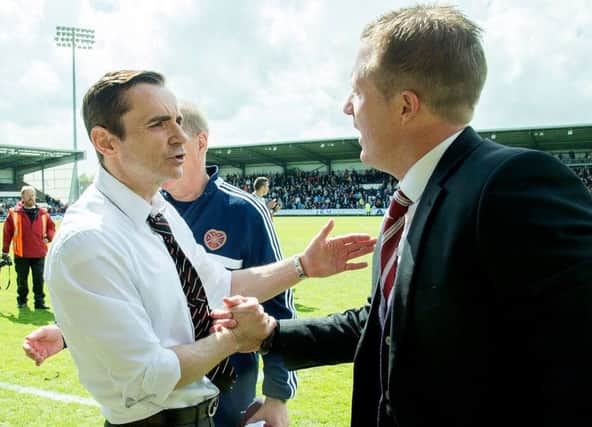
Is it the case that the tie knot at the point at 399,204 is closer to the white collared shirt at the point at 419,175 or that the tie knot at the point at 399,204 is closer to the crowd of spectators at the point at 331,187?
the white collared shirt at the point at 419,175

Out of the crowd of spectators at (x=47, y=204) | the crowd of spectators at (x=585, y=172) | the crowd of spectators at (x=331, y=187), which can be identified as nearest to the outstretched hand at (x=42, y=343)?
the crowd of spectators at (x=331, y=187)

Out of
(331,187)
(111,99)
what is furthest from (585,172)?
(111,99)

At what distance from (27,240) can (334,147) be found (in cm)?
4640

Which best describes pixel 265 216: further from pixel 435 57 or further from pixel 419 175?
pixel 435 57

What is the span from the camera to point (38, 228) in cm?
1021

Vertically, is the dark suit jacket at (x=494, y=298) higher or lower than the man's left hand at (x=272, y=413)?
higher

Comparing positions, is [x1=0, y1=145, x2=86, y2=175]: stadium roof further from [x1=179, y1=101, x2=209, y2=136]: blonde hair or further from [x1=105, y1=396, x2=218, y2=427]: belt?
[x1=105, y1=396, x2=218, y2=427]: belt

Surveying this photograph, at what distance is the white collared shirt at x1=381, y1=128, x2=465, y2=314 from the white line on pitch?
172 inches

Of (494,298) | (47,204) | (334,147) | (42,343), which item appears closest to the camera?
(494,298)

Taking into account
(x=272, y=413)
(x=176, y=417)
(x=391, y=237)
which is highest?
(x=391, y=237)

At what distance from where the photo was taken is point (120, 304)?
1.81 meters

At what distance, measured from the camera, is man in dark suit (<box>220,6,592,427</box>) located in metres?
1.28

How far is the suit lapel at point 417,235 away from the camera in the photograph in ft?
5.05

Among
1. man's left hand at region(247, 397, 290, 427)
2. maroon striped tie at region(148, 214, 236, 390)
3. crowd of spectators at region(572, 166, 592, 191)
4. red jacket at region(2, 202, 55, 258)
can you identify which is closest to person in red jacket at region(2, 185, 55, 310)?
red jacket at region(2, 202, 55, 258)
